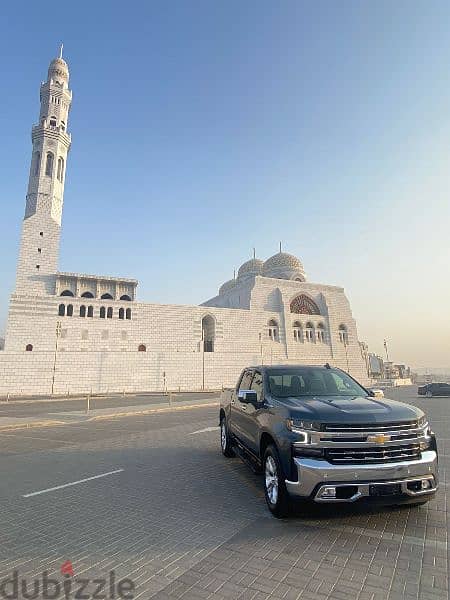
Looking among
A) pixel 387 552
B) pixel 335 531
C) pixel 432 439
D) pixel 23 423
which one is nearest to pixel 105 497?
pixel 335 531

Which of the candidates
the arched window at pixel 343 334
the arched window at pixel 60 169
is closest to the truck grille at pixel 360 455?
the arched window at pixel 60 169

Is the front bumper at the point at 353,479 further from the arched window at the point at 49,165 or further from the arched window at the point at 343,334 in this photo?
the arched window at the point at 343,334

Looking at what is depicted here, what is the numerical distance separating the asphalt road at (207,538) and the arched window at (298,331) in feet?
152

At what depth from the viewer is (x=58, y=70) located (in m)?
47.8

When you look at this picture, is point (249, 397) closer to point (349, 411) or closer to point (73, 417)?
point (349, 411)

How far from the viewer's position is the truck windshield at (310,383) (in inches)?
224

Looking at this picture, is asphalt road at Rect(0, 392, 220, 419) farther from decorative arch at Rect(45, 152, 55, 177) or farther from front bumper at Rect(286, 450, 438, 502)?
decorative arch at Rect(45, 152, 55, 177)

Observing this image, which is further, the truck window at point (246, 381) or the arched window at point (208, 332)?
the arched window at point (208, 332)

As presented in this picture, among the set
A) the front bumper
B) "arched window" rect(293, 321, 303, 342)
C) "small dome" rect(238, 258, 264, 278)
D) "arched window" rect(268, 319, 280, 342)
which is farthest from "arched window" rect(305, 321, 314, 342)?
the front bumper

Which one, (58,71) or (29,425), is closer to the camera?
(29,425)

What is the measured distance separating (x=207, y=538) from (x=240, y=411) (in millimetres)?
2868

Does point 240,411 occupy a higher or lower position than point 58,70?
lower

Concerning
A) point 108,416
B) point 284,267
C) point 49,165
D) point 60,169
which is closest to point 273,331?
point 284,267

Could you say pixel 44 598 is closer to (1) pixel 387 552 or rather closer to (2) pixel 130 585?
(2) pixel 130 585
